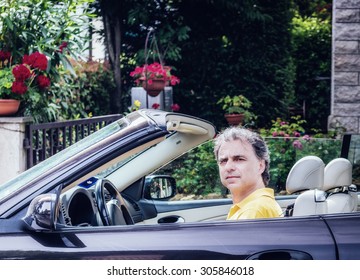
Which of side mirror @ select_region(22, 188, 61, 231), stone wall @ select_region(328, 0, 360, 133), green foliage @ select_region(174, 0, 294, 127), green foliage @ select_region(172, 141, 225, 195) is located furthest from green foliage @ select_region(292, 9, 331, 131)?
side mirror @ select_region(22, 188, 61, 231)

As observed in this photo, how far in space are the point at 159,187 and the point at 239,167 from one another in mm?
1175

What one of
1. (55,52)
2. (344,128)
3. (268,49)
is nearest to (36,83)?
(55,52)

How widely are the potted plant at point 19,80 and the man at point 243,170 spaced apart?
4.13 m

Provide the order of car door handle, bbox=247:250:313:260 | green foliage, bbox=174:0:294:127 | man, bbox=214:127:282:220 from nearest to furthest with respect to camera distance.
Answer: car door handle, bbox=247:250:313:260 → man, bbox=214:127:282:220 → green foliage, bbox=174:0:294:127

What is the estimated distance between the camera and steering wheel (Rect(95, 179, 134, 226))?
10.4ft

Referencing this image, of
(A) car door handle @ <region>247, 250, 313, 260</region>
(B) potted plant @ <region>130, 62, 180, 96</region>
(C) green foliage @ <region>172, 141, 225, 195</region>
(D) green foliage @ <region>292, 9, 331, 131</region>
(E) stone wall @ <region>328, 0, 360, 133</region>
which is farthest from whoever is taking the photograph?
(D) green foliage @ <region>292, 9, 331, 131</region>

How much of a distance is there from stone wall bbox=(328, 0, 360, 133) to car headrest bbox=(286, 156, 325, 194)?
6471 millimetres

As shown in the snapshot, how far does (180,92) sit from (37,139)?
17.3 feet

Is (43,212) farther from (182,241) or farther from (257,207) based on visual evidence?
(257,207)

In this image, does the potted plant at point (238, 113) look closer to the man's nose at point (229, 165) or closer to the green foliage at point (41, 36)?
the green foliage at point (41, 36)

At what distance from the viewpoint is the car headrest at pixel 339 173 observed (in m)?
3.71

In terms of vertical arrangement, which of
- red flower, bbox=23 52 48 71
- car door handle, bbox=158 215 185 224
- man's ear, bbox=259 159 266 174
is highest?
red flower, bbox=23 52 48 71

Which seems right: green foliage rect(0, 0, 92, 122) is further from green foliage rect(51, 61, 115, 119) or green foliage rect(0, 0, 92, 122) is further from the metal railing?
green foliage rect(51, 61, 115, 119)

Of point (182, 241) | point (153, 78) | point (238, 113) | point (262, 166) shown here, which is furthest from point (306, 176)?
point (238, 113)
